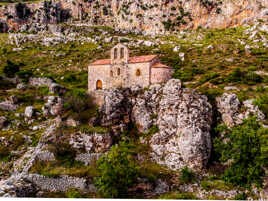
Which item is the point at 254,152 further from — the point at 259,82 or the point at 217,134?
the point at 259,82

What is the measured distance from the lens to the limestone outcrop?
20.9m

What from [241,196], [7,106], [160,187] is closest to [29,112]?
[7,106]

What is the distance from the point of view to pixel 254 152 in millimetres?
14398

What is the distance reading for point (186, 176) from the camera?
18.8m

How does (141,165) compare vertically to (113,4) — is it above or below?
below

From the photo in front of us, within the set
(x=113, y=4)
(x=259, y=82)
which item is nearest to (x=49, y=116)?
(x=259, y=82)

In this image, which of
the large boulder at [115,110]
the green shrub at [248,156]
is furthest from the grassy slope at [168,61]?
the large boulder at [115,110]

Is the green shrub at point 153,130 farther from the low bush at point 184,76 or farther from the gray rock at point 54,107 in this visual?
the low bush at point 184,76

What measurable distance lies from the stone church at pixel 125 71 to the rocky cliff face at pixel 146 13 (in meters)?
55.8

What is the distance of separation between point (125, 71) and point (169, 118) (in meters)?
8.78

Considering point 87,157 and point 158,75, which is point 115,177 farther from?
point 158,75

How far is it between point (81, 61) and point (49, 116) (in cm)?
2892

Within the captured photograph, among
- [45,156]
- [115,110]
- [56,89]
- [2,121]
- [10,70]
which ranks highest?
[10,70]

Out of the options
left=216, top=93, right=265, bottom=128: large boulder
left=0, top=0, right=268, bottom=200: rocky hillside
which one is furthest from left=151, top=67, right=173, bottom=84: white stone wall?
left=216, top=93, right=265, bottom=128: large boulder
